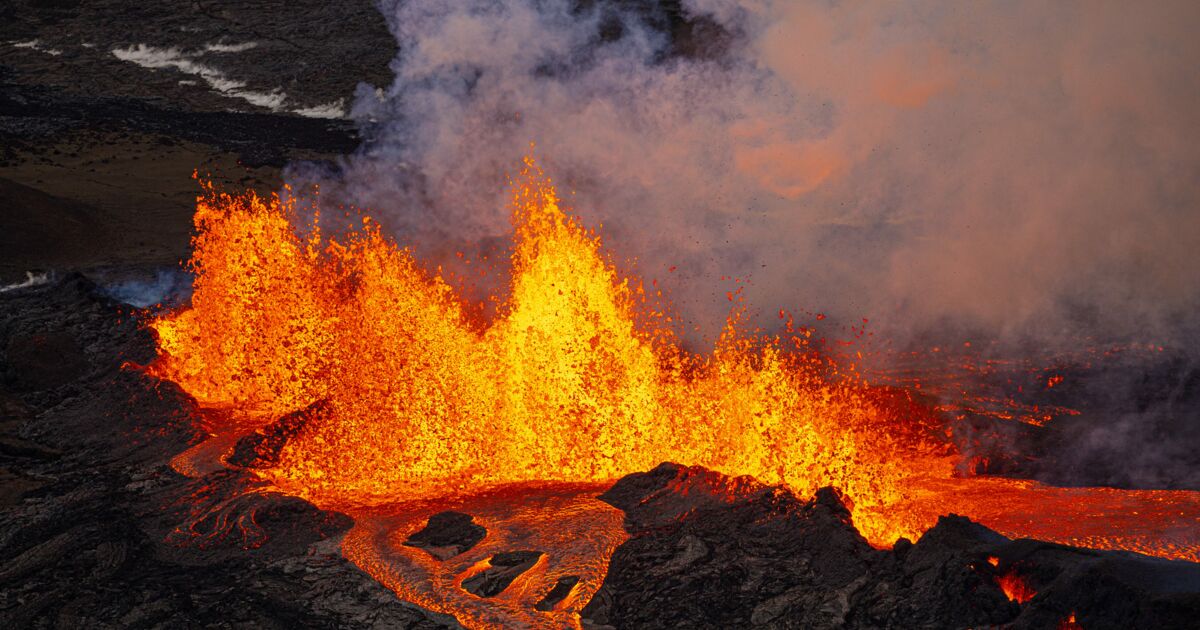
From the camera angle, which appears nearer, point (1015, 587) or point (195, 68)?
point (1015, 587)

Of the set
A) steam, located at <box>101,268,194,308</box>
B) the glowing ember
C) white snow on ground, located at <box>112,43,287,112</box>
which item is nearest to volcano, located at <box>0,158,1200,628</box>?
the glowing ember

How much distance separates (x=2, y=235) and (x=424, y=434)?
1467 centimetres

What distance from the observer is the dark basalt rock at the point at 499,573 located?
8266 mm

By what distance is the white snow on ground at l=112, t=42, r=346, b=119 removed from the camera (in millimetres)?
42156

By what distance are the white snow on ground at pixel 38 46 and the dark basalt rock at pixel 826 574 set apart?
47.3 m

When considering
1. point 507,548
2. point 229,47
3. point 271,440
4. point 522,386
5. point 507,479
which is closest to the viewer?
point 507,548

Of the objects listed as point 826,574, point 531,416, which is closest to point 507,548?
point 826,574

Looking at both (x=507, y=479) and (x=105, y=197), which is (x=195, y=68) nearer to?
(x=105, y=197)

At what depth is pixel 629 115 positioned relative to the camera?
17.4 meters

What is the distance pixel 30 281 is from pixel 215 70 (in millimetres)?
29962

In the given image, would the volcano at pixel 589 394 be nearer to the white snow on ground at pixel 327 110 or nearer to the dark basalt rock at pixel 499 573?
the dark basalt rock at pixel 499 573

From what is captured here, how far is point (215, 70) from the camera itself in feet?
151

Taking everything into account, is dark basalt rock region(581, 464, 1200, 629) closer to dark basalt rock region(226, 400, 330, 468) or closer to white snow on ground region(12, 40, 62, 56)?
dark basalt rock region(226, 400, 330, 468)

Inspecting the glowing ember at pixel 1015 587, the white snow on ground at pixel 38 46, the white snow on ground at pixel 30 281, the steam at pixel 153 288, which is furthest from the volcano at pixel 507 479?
the white snow on ground at pixel 38 46
